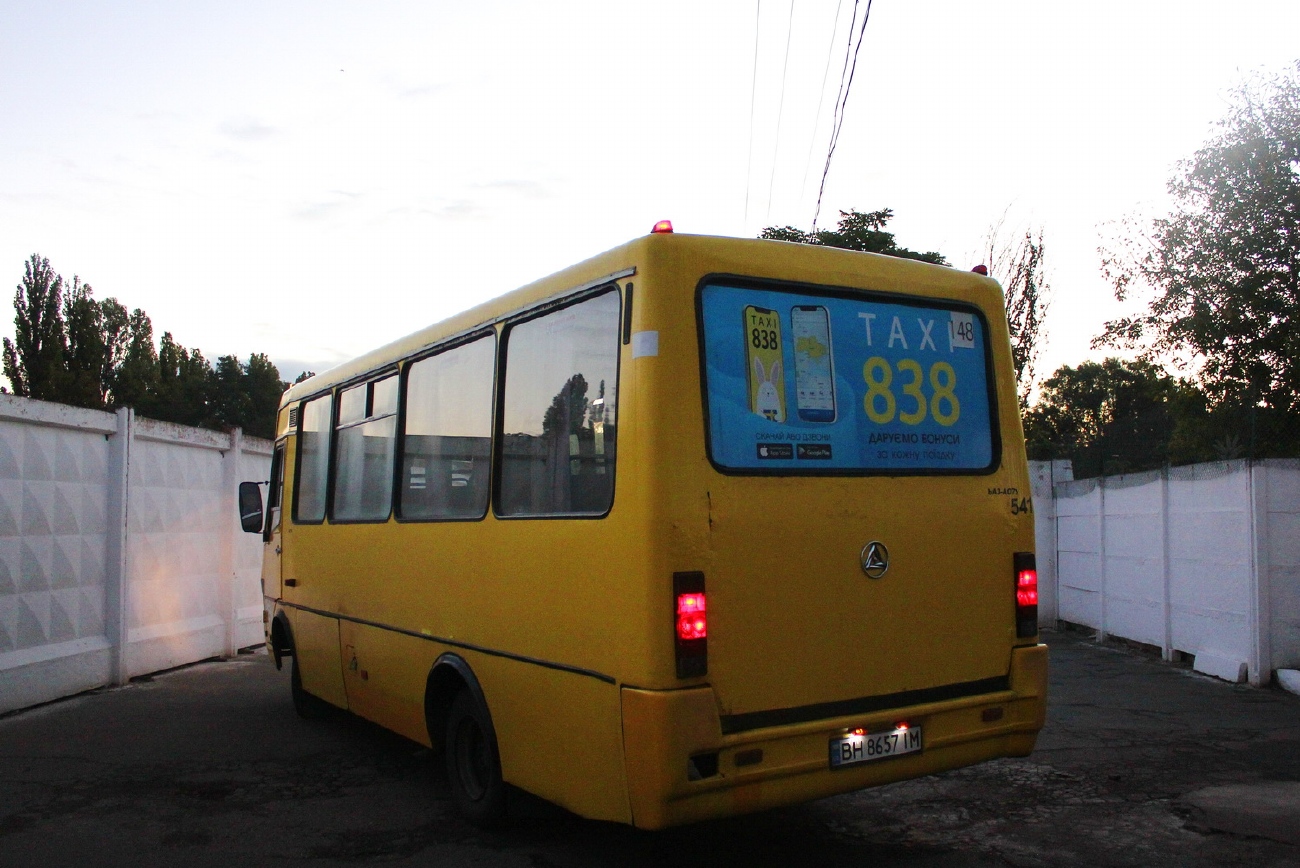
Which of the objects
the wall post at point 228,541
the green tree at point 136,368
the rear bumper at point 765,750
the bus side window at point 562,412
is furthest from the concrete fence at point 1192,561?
the green tree at point 136,368

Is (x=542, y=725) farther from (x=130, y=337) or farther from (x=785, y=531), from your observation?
(x=130, y=337)

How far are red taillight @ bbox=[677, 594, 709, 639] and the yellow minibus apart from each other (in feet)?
0.04

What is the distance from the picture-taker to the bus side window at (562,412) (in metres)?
4.56

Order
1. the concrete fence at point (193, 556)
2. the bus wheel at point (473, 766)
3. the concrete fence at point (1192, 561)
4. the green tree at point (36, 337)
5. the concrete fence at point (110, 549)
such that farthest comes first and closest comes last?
the green tree at point (36, 337) → the concrete fence at point (1192, 561) → the concrete fence at point (193, 556) → the concrete fence at point (110, 549) → the bus wheel at point (473, 766)

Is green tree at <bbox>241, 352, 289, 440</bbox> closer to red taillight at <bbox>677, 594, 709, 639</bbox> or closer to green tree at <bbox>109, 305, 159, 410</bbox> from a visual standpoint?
green tree at <bbox>109, 305, 159, 410</bbox>

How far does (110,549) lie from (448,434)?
20.2ft

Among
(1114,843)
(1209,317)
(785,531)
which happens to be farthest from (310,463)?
(1209,317)

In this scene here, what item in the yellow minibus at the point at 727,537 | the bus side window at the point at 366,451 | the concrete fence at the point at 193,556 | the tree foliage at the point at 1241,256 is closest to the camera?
the yellow minibus at the point at 727,537

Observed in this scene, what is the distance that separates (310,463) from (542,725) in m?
4.48

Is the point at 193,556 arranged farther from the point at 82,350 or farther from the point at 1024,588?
the point at 82,350

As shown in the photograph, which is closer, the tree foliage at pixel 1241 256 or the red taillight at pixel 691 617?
Answer: the red taillight at pixel 691 617

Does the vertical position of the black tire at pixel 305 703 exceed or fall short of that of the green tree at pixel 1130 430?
it falls short

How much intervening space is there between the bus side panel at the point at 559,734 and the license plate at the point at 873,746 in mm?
928

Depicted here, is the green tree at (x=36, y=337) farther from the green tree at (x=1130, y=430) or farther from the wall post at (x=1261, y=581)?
the wall post at (x=1261, y=581)
